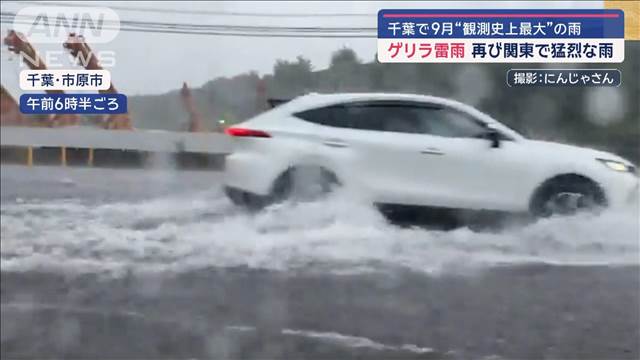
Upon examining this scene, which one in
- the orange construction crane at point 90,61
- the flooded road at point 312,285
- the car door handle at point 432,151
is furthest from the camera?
the orange construction crane at point 90,61

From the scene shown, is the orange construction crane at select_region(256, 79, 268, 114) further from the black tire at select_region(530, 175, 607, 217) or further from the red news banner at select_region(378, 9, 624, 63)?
the black tire at select_region(530, 175, 607, 217)

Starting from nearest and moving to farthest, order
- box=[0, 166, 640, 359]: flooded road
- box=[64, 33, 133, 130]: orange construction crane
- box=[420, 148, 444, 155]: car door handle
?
box=[0, 166, 640, 359]: flooded road, box=[420, 148, 444, 155]: car door handle, box=[64, 33, 133, 130]: orange construction crane

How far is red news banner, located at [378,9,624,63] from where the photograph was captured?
3842 mm

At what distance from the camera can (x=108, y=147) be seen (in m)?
4.08

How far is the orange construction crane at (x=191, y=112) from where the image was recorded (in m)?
4.00

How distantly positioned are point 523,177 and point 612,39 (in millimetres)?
781

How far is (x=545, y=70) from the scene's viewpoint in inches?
152

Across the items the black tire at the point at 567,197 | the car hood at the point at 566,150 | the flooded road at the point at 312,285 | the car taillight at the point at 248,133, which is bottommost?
the flooded road at the point at 312,285

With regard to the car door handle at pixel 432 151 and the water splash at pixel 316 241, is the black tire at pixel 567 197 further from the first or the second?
the car door handle at pixel 432 151

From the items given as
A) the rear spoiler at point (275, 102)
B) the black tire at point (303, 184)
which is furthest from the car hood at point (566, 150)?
the rear spoiler at point (275, 102)

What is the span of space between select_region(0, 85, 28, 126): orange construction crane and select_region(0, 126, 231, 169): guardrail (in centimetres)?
3

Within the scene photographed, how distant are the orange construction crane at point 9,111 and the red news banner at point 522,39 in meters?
1.92

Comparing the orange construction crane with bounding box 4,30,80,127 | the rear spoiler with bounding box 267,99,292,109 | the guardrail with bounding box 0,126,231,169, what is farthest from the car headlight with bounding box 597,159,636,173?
the orange construction crane with bounding box 4,30,80,127

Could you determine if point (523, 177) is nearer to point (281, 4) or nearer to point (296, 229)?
point (296, 229)
